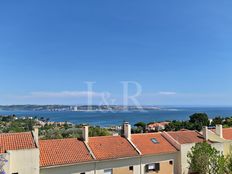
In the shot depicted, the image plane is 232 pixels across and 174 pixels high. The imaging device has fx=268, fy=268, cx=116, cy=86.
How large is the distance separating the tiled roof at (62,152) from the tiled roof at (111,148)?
3.46ft

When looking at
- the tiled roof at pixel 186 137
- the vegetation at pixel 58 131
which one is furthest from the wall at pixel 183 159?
the vegetation at pixel 58 131

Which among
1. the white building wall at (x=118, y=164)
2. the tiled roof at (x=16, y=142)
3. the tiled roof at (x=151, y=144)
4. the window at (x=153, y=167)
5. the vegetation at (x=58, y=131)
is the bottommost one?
the vegetation at (x=58, y=131)

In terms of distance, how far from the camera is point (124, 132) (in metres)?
29.6

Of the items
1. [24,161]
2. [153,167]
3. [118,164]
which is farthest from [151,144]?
[24,161]

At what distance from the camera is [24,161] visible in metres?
20.1

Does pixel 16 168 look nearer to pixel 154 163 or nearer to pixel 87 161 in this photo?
pixel 87 161

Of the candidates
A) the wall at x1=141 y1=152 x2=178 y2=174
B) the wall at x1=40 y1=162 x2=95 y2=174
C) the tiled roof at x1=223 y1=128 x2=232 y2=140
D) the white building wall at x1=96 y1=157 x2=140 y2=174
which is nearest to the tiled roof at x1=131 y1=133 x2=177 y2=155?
the wall at x1=141 y1=152 x2=178 y2=174

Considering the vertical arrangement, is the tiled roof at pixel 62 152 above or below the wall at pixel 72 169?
above

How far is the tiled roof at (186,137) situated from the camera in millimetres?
30427

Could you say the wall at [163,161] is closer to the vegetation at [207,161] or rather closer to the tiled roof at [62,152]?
the vegetation at [207,161]

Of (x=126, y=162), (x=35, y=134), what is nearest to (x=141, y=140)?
(x=126, y=162)

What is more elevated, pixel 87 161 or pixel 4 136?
pixel 4 136

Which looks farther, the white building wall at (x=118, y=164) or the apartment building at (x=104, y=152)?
the white building wall at (x=118, y=164)

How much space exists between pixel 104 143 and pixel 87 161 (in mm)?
3832
